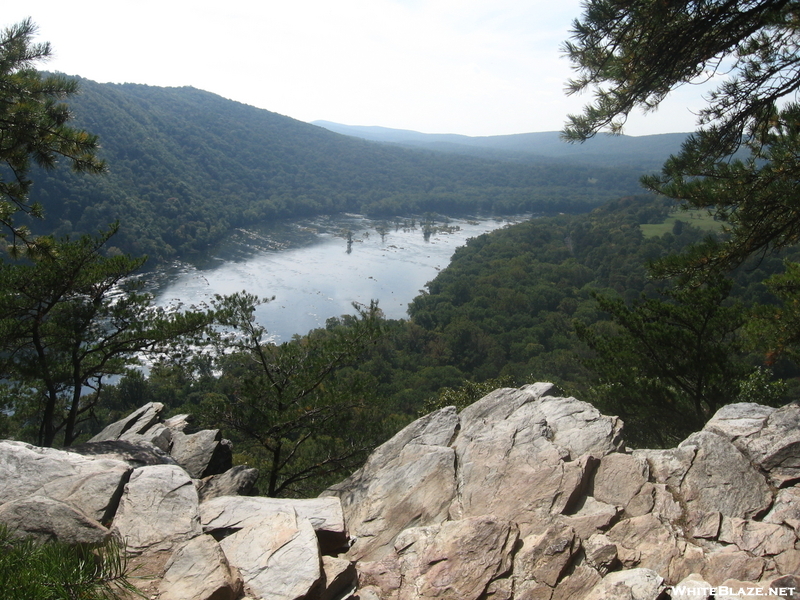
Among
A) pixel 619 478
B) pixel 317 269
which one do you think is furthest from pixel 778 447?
pixel 317 269

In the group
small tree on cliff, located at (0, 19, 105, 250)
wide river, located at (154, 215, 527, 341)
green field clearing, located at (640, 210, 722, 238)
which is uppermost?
green field clearing, located at (640, 210, 722, 238)

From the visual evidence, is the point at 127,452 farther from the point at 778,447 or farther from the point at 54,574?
the point at 778,447

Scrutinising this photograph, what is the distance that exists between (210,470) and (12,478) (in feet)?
9.34

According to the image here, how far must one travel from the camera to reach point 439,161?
122562mm

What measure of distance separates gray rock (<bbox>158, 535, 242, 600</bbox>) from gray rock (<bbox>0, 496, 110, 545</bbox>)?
1.76ft

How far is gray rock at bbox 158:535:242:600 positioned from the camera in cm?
303

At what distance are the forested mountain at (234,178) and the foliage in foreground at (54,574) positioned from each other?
42.1m

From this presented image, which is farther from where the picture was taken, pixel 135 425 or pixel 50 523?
pixel 135 425

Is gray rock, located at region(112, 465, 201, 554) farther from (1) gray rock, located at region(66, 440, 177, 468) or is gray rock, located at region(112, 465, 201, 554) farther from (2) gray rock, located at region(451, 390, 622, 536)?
(2) gray rock, located at region(451, 390, 622, 536)

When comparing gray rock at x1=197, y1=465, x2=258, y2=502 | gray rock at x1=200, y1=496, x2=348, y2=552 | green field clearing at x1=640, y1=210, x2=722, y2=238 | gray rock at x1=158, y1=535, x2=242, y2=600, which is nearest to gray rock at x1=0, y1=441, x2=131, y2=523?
gray rock at x1=200, y1=496, x2=348, y2=552

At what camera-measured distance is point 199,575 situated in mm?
3189

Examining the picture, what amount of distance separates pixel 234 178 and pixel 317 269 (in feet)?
131

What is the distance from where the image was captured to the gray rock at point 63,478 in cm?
396

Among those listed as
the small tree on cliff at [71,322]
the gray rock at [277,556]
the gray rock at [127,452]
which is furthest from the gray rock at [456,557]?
the small tree on cliff at [71,322]
